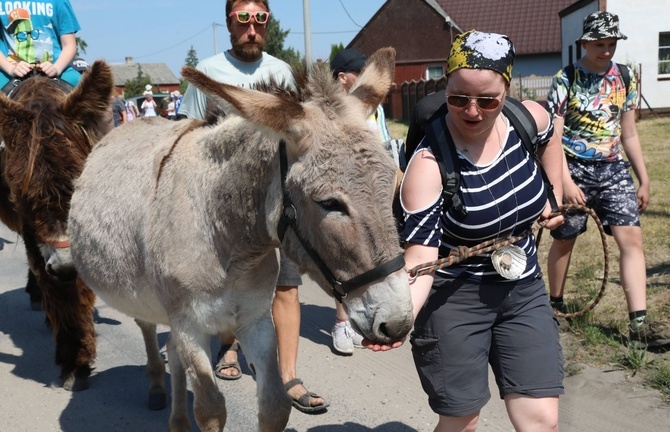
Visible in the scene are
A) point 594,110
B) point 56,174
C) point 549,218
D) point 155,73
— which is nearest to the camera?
point 549,218

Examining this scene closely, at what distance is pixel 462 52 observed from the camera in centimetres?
281

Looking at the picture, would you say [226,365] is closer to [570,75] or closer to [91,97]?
[91,97]

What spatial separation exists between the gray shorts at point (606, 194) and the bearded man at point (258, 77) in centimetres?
227

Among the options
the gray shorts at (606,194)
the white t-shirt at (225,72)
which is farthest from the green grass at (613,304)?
the white t-shirt at (225,72)

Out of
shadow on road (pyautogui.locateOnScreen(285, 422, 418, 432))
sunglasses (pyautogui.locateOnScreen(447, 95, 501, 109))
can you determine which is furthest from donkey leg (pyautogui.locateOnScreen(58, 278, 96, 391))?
sunglasses (pyautogui.locateOnScreen(447, 95, 501, 109))

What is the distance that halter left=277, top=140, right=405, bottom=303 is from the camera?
2.52 m

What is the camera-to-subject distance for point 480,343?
3.08 metres

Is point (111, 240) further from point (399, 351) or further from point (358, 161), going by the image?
point (399, 351)

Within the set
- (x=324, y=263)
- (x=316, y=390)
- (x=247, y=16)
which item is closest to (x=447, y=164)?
(x=324, y=263)

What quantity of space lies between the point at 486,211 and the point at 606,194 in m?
2.71

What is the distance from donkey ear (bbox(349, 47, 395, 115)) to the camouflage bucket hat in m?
2.64

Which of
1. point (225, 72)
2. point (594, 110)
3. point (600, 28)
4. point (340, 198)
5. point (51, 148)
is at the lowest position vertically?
point (340, 198)

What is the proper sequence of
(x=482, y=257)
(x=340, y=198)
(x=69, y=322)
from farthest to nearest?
(x=69, y=322), (x=482, y=257), (x=340, y=198)

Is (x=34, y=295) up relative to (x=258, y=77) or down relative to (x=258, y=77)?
down
